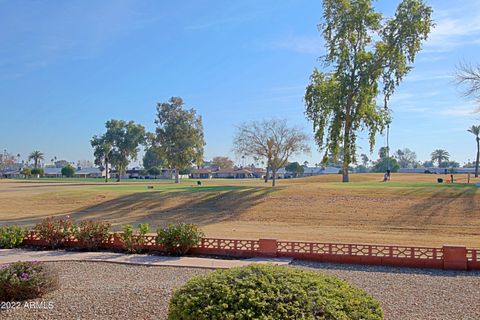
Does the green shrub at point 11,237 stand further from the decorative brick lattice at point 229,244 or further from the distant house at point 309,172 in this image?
the distant house at point 309,172

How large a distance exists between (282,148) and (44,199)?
25284 mm

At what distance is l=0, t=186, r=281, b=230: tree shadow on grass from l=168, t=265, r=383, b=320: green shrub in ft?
67.6

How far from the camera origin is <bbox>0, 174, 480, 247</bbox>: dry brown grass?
20.6m

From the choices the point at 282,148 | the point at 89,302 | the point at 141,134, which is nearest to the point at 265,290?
the point at 89,302

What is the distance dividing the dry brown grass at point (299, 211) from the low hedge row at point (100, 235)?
6234mm

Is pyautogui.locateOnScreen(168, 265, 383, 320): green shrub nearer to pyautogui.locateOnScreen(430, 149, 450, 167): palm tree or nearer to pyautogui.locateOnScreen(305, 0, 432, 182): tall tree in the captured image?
pyautogui.locateOnScreen(305, 0, 432, 182): tall tree

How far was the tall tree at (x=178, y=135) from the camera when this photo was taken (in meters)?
69.1

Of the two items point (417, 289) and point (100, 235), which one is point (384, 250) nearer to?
point (417, 289)

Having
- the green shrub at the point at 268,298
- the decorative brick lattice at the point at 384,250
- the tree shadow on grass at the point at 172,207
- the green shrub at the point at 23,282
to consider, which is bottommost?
the tree shadow on grass at the point at 172,207

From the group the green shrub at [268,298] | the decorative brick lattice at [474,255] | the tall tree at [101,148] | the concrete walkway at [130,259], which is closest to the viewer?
the green shrub at [268,298]

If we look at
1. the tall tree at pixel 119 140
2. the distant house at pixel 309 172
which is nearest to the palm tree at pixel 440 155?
the distant house at pixel 309 172

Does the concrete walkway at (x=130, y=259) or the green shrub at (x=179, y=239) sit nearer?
the concrete walkway at (x=130, y=259)

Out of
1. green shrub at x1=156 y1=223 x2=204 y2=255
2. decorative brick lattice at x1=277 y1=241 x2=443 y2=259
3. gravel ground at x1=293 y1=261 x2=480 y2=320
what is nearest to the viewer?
gravel ground at x1=293 y1=261 x2=480 y2=320

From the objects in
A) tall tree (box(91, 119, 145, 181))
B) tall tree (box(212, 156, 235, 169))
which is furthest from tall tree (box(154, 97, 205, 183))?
tall tree (box(212, 156, 235, 169))
